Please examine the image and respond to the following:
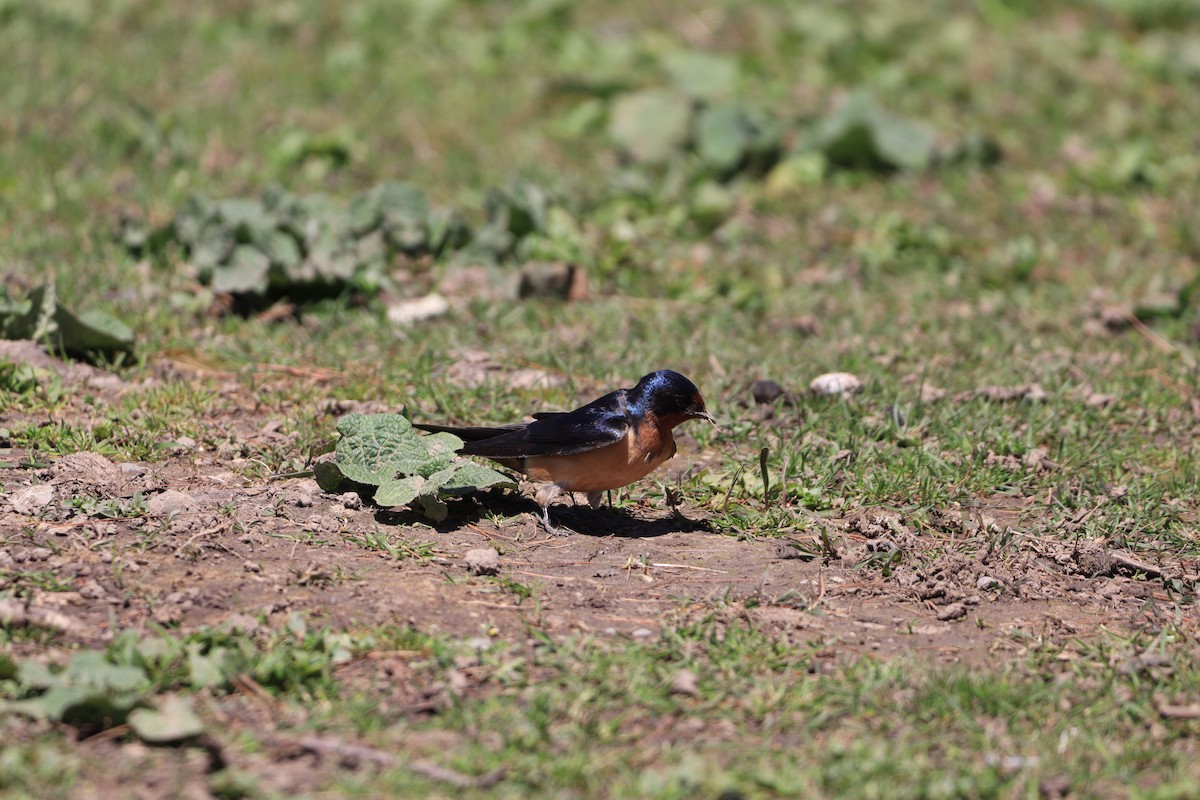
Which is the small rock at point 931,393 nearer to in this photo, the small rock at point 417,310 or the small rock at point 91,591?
the small rock at point 417,310

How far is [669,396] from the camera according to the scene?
4953 millimetres

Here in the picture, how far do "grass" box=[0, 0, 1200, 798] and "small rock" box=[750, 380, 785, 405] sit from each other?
83 mm

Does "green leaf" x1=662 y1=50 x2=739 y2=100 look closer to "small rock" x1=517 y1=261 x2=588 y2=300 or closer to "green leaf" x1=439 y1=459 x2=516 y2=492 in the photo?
"small rock" x1=517 y1=261 x2=588 y2=300

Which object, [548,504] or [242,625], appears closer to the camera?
[242,625]

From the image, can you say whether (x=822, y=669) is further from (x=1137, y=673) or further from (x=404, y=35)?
(x=404, y=35)

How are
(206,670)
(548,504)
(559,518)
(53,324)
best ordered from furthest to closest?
(53,324), (559,518), (548,504), (206,670)

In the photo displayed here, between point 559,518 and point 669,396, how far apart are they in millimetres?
683

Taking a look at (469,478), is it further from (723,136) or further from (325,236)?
(723,136)

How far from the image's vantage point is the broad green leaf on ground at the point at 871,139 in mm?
9656

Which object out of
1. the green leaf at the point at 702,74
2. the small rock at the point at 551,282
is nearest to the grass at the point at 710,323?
the small rock at the point at 551,282

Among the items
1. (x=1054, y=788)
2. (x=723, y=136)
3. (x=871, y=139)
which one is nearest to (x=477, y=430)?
(x=1054, y=788)

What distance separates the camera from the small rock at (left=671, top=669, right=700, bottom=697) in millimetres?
3969

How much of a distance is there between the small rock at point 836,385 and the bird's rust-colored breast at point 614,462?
1.47m

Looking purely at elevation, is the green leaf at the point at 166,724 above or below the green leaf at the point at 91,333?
below
